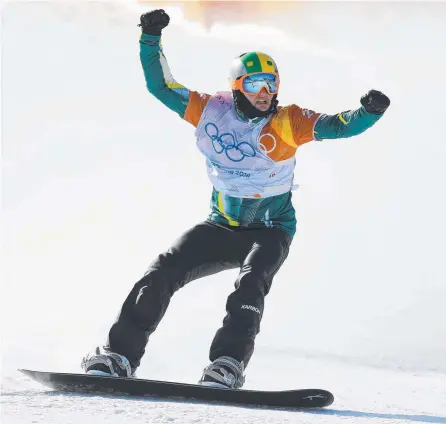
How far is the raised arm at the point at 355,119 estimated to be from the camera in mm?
7121

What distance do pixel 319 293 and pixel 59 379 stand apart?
651 centimetres

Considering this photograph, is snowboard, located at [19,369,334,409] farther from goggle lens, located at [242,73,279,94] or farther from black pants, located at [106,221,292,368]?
goggle lens, located at [242,73,279,94]

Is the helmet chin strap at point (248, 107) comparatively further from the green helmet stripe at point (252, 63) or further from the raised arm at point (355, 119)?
the raised arm at point (355, 119)

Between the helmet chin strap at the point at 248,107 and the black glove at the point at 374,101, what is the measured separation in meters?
0.73

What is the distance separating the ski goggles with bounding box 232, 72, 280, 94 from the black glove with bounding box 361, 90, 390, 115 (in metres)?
0.74

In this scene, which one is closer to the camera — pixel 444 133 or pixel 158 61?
pixel 158 61

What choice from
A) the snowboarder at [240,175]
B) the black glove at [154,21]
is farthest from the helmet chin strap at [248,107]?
the black glove at [154,21]

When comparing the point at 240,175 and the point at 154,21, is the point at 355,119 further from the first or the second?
the point at 154,21

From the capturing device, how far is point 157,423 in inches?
214

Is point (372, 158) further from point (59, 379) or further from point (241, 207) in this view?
point (59, 379)

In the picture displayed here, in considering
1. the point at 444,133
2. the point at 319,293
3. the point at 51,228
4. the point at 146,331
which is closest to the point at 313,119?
the point at 146,331

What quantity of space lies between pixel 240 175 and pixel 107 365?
5.75ft

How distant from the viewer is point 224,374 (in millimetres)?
6660

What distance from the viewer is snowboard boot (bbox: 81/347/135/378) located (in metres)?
6.72
